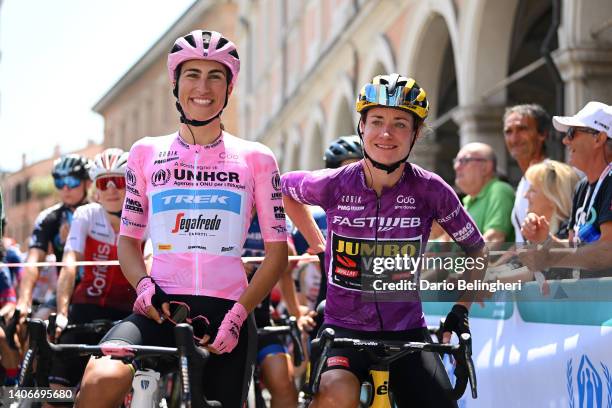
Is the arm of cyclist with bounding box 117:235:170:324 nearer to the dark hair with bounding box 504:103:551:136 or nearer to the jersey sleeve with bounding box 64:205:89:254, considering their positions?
the jersey sleeve with bounding box 64:205:89:254

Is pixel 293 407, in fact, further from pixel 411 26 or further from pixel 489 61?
pixel 411 26

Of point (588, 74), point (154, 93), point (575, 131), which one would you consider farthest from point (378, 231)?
point (154, 93)

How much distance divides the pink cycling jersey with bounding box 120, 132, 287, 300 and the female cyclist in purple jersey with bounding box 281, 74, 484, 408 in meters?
0.30

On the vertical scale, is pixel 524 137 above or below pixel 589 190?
above

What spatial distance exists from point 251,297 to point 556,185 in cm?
328

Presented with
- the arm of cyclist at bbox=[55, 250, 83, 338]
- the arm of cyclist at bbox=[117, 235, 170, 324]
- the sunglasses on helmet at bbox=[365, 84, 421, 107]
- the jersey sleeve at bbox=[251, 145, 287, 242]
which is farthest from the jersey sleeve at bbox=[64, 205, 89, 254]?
the sunglasses on helmet at bbox=[365, 84, 421, 107]

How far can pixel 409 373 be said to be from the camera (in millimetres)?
4996

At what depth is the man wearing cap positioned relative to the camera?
5746mm

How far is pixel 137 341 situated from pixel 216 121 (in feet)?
3.55

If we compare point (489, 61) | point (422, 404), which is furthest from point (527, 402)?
point (489, 61)

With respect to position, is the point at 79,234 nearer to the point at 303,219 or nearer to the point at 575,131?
the point at 303,219

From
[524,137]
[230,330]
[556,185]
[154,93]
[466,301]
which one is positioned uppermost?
[154,93]

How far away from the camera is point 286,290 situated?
27.2ft

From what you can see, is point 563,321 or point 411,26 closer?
point 563,321
